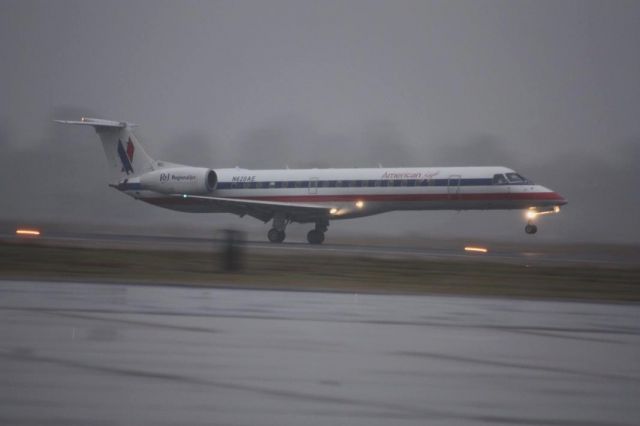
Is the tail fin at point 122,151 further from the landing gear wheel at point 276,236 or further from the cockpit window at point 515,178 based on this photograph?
the cockpit window at point 515,178

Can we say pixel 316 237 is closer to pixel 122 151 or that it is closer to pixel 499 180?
pixel 499 180

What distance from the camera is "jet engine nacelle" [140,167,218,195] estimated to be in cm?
4291

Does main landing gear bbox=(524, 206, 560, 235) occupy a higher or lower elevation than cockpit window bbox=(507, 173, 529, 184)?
lower

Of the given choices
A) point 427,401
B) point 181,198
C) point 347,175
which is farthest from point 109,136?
point 427,401

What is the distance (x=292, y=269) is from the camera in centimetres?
2347

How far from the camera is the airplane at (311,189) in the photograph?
1459 inches

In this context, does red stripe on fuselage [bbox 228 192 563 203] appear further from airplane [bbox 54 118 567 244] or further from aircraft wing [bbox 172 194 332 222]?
aircraft wing [bbox 172 194 332 222]

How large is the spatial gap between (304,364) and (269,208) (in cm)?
3204

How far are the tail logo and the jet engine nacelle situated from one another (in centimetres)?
352

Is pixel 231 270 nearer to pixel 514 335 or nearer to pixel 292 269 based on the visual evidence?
pixel 292 269

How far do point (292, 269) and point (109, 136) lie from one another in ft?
86.6

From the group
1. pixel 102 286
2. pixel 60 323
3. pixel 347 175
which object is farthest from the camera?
pixel 347 175

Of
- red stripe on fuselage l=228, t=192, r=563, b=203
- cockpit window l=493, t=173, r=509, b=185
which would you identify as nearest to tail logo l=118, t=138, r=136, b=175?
red stripe on fuselage l=228, t=192, r=563, b=203

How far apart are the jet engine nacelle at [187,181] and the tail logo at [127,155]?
352 centimetres
